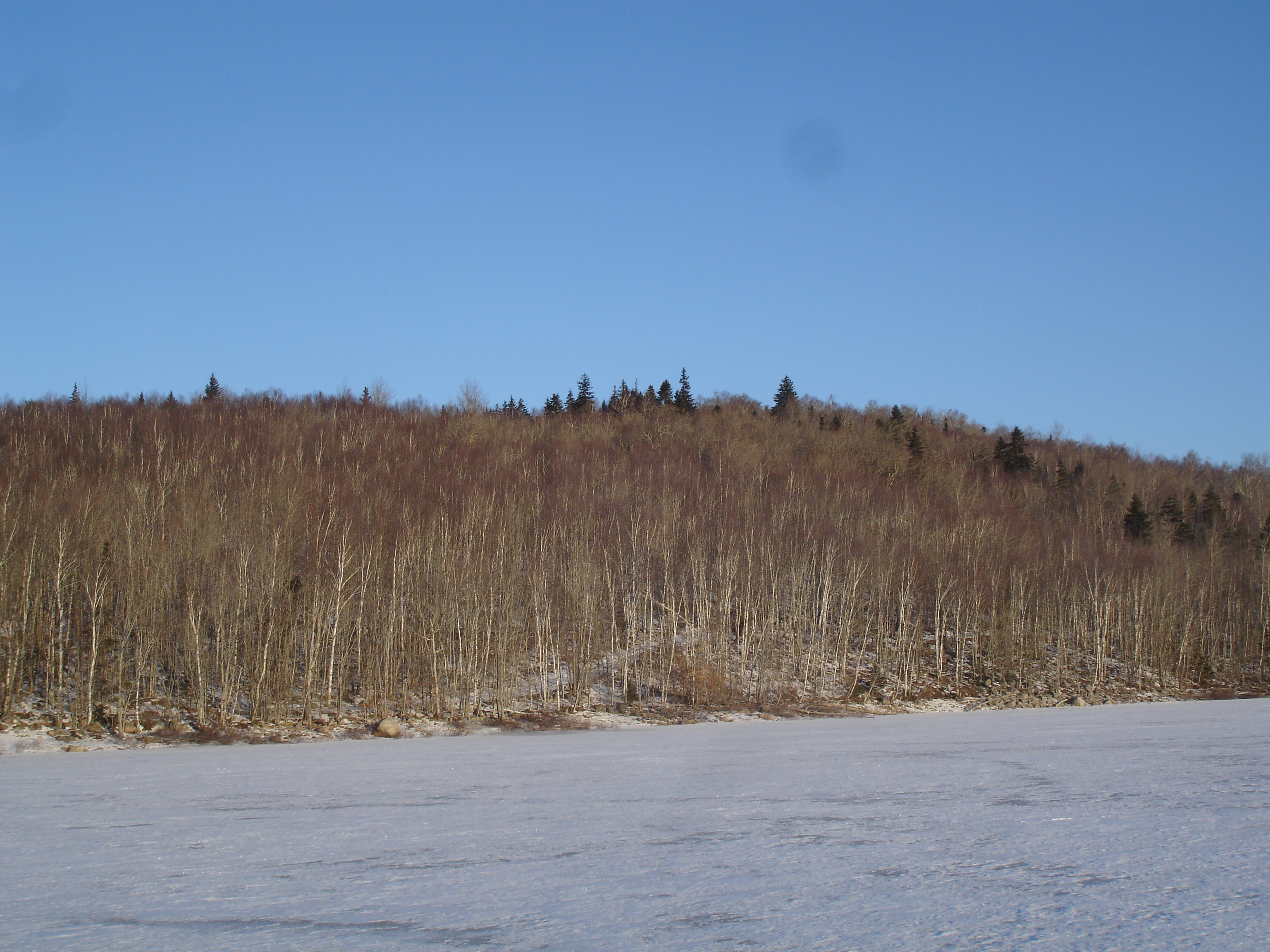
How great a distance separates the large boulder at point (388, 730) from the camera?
3331 centimetres

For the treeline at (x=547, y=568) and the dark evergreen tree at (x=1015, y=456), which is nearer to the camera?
the treeline at (x=547, y=568)

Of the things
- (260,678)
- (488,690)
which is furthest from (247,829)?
(488,690)

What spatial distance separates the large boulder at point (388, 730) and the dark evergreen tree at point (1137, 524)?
66610 millimetres

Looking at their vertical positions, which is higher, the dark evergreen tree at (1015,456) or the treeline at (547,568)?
the dark evergreen tree at (1015,456)

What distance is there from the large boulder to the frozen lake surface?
15.7 m

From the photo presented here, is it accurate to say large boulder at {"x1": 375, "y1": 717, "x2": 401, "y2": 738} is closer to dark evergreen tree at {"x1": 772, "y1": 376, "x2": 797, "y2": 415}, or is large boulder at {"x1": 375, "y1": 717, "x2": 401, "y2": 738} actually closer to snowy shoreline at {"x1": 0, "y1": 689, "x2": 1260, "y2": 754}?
snowy shoreline at {"x1": 0, "y1": 689, "x2": 1260, "y2": 754}

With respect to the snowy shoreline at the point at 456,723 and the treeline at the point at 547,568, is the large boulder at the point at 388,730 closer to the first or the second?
the snowy shoreline at the point at 456,723

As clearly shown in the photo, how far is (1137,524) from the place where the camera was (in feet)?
251

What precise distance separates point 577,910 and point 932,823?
5064mm

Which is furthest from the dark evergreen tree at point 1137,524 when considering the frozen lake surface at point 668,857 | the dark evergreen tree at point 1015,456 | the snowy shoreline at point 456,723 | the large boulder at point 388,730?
the large boulder at point 388,730

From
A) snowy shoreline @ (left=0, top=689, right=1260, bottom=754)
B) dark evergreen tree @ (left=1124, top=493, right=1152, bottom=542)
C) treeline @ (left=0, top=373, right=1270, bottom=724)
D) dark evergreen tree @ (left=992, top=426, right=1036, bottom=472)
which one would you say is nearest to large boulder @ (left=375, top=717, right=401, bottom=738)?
snowy shoreline @ (left=0, top=689, right=1260, bottom=754)

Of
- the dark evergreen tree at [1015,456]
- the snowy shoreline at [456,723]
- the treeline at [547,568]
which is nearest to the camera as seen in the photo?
the snowy shoreline at [456,723]

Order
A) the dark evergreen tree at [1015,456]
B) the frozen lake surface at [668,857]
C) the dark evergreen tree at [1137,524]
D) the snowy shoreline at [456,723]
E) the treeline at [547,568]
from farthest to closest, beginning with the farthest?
the dark evergreen tree at [1015,456]
the dark evergreen tree at [1137,524]
the treeline at [547,568]
the snowy shoreline at [456,723]
the frozen lake surface at [668,857]

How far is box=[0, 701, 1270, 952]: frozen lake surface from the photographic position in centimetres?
579
